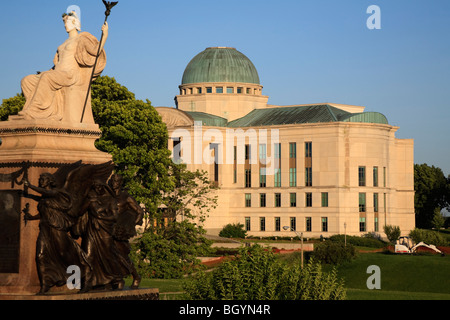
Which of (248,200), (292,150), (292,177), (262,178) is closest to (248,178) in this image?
(262,178)

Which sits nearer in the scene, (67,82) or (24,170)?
(24,170)

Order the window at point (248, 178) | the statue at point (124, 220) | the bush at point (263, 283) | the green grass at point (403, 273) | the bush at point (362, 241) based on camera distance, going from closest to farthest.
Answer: the statue at point (124, 220) → the bush at point (263, 283) → the green grass at point (403, 273) → the bush at point (362, 241) → the window at point (248, 178)

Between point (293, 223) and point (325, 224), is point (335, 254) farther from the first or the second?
point (293, 223)

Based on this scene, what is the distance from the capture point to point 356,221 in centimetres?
10175

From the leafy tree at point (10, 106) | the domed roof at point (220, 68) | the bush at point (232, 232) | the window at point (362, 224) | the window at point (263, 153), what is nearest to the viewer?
the leafy tree at point (10, 106)

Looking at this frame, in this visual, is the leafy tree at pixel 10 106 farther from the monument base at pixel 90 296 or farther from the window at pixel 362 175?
the window at pixel 362 175

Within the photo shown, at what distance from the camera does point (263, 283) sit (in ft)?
62.7

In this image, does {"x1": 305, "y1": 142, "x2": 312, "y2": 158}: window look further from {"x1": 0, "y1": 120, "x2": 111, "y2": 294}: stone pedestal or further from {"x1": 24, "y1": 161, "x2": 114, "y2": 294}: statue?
{"x1": 24, "y1": 161, "x2": 114, "y2": 294}: statue

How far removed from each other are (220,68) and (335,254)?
200 feet

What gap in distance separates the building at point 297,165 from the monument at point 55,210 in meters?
82.5

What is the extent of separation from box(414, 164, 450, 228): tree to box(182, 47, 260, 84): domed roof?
31.4 metres

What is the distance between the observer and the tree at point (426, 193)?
130875 millimetres

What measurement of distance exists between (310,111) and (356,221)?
14496 millimetres

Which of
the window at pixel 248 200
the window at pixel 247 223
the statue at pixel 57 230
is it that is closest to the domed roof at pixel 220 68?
the window at pixel 248 200
